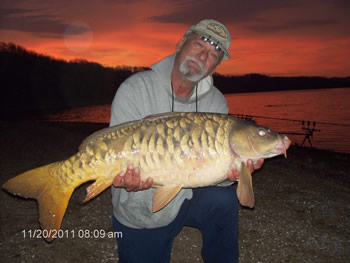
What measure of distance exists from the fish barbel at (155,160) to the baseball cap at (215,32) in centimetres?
75

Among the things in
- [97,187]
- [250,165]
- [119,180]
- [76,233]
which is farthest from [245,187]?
[76,233]

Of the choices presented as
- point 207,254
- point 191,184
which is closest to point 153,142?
point 191,184

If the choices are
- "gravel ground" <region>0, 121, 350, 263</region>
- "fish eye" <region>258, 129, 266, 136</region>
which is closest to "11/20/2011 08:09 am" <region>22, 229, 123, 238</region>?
"gravel ground" <region>0, 121, 350, 263</region>

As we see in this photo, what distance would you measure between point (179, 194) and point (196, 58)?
1011 mm

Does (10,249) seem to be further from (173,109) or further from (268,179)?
(268,179)

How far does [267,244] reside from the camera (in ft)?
8.80

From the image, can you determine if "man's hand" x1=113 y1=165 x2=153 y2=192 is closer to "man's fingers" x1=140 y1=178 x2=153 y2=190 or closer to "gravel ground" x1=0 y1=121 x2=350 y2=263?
"man's fingers" x1=140 y1=178 x2=153 y2=190

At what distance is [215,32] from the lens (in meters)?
2.16

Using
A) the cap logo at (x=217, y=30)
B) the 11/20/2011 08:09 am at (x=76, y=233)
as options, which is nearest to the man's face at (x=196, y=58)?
the cap logo at (x=217, y=30)

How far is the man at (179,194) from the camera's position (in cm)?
197

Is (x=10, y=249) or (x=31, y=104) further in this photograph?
(x=31, y=104)

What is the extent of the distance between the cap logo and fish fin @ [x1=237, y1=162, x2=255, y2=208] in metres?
1.06

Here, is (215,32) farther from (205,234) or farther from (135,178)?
(205,234)

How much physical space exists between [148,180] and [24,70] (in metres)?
41.3
